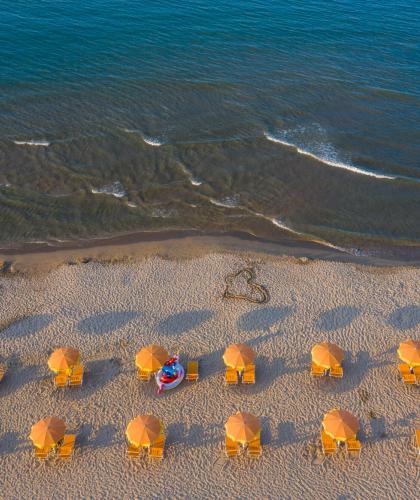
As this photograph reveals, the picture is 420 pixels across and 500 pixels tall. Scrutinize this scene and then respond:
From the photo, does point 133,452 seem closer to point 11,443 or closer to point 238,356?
point 11,443

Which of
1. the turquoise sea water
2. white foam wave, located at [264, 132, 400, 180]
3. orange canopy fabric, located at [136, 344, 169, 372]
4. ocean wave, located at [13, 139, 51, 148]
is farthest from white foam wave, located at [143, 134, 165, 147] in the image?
orange canopy fabric, located at [136, 344, 169, 372]

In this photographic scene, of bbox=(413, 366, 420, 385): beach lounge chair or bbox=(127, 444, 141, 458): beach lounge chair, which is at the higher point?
bbox=(413, 366, 420, 385): beach lounge chair

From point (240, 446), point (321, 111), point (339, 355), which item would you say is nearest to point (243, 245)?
point (339, 355)

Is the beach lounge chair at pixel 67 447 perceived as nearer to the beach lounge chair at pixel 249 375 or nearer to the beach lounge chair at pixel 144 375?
the beach lounge chair at pixel 144 375

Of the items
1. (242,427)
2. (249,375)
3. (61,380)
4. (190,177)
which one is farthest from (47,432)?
(190,177)

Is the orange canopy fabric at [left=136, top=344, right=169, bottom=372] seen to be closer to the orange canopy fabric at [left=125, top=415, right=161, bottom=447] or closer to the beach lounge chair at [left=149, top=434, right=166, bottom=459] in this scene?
the orange canopy fabric at [left=125, top=415, right=161, bottom=447]
